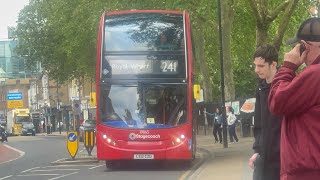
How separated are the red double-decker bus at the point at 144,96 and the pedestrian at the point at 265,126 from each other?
11.3 metres

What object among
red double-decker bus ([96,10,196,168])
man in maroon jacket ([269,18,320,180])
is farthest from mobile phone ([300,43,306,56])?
red double-decker bus ([96,10,196,168])

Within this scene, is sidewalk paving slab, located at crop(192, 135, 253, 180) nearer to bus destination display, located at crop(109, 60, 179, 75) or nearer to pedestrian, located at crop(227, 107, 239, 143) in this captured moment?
bus destination display, located at crop(109, 60, 179, 75)

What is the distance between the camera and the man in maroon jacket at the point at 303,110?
331 centimetres

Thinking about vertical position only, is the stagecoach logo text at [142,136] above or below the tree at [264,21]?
below

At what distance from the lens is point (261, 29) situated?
76.0ft

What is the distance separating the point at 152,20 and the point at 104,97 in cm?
236

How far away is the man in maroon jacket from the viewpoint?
3311 millimetres

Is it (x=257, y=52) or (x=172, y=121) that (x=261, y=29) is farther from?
(x=257, y=52)

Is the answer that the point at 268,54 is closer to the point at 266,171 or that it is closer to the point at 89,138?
the point at 266,171

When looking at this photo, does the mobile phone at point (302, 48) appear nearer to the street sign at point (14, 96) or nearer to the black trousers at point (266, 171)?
the black trousers at point (266, 171)

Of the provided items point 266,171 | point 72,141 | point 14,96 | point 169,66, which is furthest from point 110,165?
point 14,96

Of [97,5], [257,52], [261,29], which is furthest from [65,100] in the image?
[257,52]

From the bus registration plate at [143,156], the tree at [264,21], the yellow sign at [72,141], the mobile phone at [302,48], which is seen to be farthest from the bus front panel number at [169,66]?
the mobile phone at [302,48]

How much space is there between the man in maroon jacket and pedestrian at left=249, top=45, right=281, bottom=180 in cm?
113
